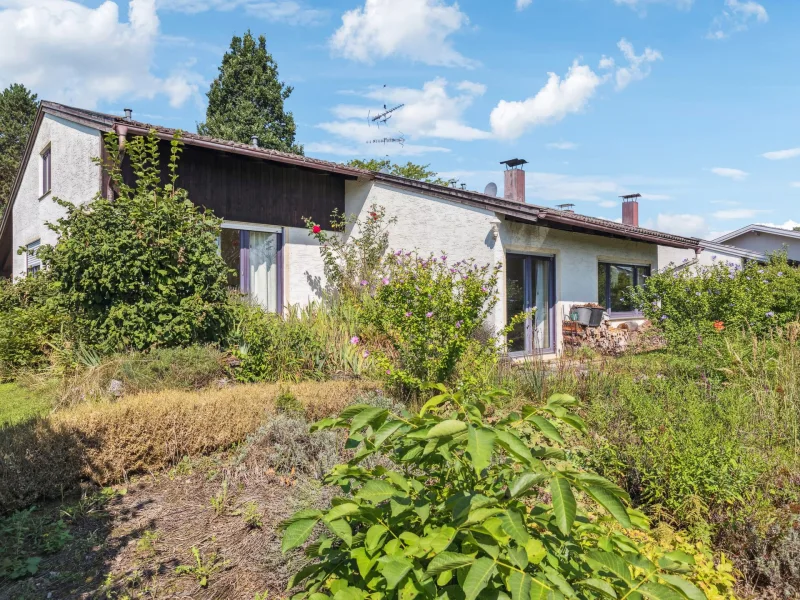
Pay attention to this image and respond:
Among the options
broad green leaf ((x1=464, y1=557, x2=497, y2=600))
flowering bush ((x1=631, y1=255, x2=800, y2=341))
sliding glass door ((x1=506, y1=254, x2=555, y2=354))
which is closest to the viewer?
broad green leaf ((x1=464, y1=557, x2=497, y2=600))

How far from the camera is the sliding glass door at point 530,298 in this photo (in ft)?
37.6

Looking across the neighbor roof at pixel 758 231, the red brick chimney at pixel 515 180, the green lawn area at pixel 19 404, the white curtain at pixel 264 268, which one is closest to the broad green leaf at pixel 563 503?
the green lawn area at pixel 19 404

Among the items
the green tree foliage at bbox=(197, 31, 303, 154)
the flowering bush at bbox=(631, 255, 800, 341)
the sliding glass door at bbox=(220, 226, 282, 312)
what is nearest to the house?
the sliding glass door at bbox=(220, 226, 282, 312)

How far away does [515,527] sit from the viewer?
57.4 inches

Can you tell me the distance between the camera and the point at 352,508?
1667 millimetres

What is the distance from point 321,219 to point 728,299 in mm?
8019

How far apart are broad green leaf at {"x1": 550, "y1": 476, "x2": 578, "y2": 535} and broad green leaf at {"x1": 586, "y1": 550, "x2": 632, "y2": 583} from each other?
0.73ft

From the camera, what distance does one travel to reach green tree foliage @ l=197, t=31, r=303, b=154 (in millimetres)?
26625

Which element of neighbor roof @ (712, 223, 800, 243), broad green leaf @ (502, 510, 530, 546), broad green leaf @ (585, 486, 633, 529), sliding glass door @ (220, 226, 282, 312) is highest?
neighbor roof @ (712, 223, 800, 243)

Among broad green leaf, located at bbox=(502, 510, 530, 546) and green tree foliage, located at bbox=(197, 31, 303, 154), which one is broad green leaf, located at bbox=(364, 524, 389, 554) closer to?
broad green leaf, located at bbox=(502, 510, 530, 546)

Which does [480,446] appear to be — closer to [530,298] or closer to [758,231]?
[530,298]

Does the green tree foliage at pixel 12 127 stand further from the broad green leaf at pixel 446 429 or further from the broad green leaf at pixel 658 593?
A: the broad green leaf at pixel 658 593

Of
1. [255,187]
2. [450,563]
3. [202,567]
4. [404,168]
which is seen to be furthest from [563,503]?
[404,168]

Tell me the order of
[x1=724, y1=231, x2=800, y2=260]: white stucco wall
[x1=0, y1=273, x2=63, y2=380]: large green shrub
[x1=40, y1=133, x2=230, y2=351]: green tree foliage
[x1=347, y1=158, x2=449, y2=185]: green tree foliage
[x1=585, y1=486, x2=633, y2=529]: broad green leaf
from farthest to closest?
[x1=347, y1=158, x2=449, y2=185]: green tree foliage
[x1=724, y1=231, x2=800, y2=260]: white stucco wall
[x1=0, y1=273, x2=63, y2=380]: large green shrub
[x1=40, y1=133, x2=230, y2=351]: green tree foliage
[x1=585, y1=486, x2=633, y2=529]: broad green leaf
